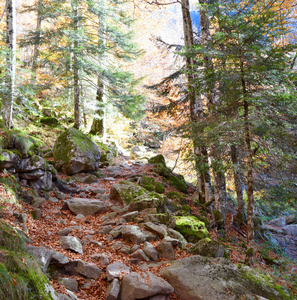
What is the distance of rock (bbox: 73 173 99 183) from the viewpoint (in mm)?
9788

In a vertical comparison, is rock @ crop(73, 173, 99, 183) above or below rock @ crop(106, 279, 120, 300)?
above

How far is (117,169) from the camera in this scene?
12.3 metres

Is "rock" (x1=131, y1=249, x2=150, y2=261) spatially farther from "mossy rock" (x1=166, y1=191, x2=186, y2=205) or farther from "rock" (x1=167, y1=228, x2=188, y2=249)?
"mossy rock" (x1=166, y1=191, x2=186, y2=205)

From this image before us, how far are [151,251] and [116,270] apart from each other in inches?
41.4

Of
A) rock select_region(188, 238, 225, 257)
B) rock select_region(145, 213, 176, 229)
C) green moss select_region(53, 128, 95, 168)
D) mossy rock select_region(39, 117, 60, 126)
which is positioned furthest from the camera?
mossy rock select_region(39, 117, 60, 126)

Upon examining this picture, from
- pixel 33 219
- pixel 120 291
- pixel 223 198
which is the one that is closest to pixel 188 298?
pixel 120 291

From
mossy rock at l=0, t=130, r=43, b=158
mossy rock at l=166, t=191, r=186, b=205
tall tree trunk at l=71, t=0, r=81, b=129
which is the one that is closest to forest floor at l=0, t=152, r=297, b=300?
mossy rock at l=0, t=130, r=43, b=158

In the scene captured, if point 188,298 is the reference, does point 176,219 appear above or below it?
above

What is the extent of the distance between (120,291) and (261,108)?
5.12 m

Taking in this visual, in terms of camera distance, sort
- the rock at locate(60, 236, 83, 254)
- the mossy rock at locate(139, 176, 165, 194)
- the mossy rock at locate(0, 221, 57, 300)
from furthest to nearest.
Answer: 1. the mossy rock at locate(139, 176, 165, 194)
2. the rock at locate(60, 236, 83, 254)
3. the mossy rock at locate(0, 221, 57, 300)

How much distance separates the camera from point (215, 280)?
389 centimetres

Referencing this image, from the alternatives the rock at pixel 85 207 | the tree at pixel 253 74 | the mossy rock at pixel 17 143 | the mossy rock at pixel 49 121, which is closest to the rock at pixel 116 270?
the rock at pixel 85 207

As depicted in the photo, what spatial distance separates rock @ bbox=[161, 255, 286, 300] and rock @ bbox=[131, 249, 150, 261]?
61cm

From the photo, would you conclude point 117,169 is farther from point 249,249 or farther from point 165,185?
point 249,249
